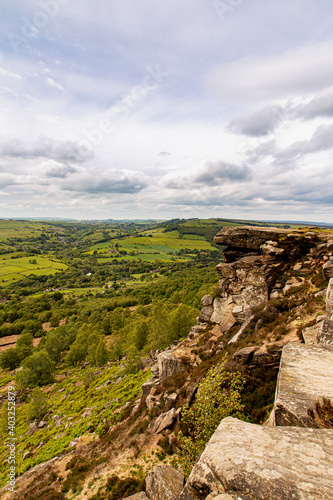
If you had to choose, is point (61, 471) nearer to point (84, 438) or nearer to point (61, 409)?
point (84, 438)

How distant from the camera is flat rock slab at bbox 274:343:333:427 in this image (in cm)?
941

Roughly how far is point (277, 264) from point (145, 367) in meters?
31.8

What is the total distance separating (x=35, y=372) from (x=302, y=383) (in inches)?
2454

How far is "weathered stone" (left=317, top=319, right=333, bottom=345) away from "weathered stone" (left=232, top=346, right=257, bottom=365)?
549cm

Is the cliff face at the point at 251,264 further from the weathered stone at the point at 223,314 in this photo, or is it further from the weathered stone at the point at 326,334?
the weathered stone at the point at 326,334

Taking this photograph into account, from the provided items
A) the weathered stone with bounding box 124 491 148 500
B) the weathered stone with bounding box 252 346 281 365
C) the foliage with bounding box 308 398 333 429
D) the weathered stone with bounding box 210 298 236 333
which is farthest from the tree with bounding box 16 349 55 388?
the foliage with bounding box 308 398 333 429

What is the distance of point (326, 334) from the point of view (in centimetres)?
1362

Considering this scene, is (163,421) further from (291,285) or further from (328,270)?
(328,270)

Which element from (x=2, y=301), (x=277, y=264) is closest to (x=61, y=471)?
(x=277, y=264)

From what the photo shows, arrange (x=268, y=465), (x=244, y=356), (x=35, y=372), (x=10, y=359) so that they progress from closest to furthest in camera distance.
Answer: (x=268, y=465)
(x=244, y=356)
(x=35, y=372)
(x=10, y=359)

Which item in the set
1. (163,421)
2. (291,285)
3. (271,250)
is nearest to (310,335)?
(291,285)

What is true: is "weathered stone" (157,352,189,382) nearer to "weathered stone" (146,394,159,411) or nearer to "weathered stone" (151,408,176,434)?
"weathered stone" (146,394,159,411)

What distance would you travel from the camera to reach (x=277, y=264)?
28.3m

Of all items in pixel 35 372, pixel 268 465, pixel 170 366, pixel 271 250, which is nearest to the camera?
→ pixel 268 465
